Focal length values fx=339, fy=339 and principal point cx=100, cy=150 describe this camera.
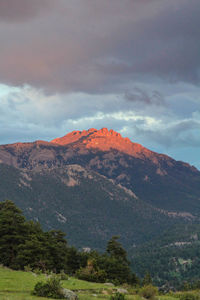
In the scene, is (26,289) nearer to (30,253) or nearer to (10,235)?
(30,253)

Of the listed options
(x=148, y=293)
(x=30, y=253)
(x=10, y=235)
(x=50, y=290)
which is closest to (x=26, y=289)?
(x=50, y=290)

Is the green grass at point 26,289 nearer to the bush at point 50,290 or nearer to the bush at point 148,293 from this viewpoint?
the bush at point 50,290

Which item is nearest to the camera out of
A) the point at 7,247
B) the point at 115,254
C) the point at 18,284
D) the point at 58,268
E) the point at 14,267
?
the point at 18,284

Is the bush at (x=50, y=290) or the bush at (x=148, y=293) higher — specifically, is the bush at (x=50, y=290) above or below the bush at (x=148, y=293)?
above

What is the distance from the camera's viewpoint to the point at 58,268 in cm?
6881

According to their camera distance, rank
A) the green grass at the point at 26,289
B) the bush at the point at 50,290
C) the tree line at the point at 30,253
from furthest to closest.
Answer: the tree line at the point at 30,253 → the green grass at the point at 26,289 → the bush at the point at 50,290

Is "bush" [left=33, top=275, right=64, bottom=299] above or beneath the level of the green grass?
above

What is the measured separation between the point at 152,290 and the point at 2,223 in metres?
37.9

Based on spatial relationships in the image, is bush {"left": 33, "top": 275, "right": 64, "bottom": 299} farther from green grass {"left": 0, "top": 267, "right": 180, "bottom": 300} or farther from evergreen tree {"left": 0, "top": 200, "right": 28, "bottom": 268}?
evergreen tree {"left": 0, "top": 200, "right": 28, "bottom": 268}

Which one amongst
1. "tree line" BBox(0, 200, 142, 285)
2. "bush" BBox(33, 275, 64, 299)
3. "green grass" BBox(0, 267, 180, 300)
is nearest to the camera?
"bush" BBox(33, 275, 64, 299)

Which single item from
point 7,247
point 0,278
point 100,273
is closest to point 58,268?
point 7,247

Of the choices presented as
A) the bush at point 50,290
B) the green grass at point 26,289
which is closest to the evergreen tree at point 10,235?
A: the green grass at point 26,289

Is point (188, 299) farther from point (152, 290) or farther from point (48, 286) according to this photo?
point (48, 286)

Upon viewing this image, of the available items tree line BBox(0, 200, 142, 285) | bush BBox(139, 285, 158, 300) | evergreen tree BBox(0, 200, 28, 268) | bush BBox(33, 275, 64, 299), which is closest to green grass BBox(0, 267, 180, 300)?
bush BBox(33, 275, 64, 299)
